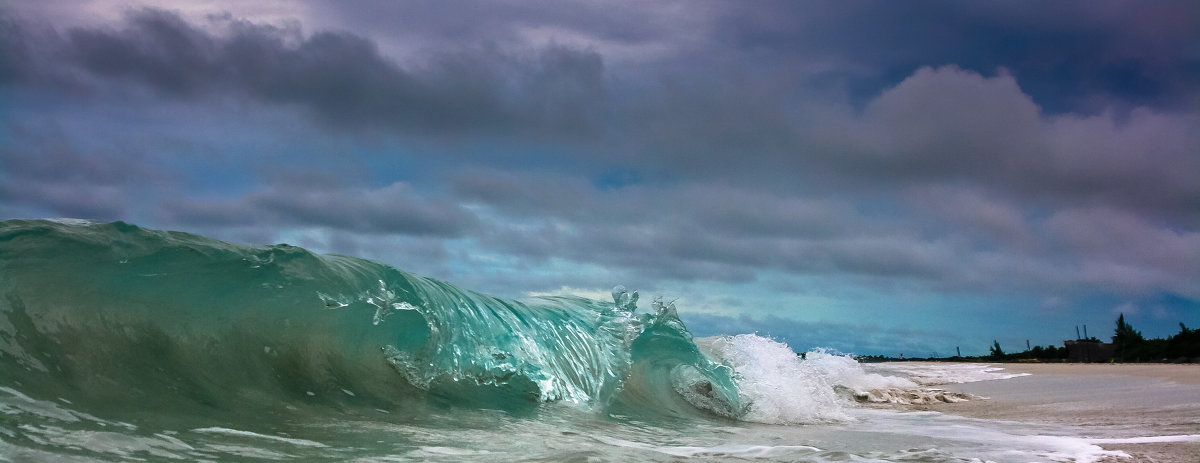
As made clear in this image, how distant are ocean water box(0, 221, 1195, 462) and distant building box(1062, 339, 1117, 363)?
38.5 metres

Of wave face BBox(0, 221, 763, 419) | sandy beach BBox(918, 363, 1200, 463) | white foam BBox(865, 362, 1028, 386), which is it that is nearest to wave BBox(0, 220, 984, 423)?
wave face BBox(0, 221, 763, 419)

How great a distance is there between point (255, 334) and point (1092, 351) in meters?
44.3

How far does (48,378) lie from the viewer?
12.0ft

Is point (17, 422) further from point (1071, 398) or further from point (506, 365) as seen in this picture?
point (1071, 398)

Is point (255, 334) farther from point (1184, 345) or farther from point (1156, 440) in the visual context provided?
point (1184, 345)

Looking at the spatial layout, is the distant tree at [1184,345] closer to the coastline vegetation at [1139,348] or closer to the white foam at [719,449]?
the coastline vegetation at [1139,348]

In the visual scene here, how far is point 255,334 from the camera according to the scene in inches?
192

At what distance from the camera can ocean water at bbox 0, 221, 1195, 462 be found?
3514mm

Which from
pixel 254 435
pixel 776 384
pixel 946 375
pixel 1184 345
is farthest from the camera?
pixel 1184 345

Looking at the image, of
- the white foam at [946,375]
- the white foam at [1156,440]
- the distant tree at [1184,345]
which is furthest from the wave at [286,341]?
the distant tree at [1184,345]

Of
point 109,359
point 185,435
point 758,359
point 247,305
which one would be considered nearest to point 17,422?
point 185,435

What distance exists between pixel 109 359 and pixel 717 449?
11.9ft

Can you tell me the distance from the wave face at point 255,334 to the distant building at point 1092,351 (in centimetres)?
3983

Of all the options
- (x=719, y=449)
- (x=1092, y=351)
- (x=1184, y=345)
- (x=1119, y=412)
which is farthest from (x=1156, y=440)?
(x=1092, y=351)
